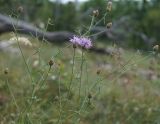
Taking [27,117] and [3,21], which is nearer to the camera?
[27,117]

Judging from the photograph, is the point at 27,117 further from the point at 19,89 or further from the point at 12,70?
the point at 12,70

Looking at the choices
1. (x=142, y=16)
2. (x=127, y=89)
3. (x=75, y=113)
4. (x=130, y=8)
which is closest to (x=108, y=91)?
(x=127, y=89)

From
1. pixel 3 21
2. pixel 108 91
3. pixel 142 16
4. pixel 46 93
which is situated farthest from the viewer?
pixel 142 16

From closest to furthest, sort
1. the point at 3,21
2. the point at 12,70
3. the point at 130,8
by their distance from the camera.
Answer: the point at 12,70, the point at 3,21, the point at 130,8

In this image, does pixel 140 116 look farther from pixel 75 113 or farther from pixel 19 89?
pixel 75 113

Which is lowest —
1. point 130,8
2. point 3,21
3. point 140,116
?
point 140,116

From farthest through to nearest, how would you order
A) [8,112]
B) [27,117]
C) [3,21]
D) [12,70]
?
[3,21] < [12,70] < [8,112] < [27,117]

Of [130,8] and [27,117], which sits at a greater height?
[130,8]

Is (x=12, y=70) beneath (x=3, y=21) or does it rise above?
beneath

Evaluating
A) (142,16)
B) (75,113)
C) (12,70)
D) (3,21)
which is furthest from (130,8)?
(75,113)
